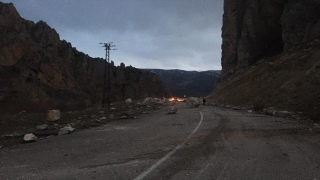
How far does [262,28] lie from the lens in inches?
2231

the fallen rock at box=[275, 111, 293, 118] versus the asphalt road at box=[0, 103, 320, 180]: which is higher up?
the fallen rock at box=[275, 111, 293, 118]

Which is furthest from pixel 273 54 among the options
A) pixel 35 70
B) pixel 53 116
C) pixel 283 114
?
pixel 35 70

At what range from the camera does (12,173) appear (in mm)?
5453

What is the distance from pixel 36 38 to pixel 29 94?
27.6 meters

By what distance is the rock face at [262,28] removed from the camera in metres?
42.2

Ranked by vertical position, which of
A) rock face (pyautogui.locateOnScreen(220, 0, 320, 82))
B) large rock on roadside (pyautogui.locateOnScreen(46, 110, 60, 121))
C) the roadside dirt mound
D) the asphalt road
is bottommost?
large rock on roadside (pyautogui.locateOnScreen(46, 110, 60, 121))

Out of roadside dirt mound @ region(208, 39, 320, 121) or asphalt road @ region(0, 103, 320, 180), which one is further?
roadside dirt mound @ region(208, 39, 320, 121)

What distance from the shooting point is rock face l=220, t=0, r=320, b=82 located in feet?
139

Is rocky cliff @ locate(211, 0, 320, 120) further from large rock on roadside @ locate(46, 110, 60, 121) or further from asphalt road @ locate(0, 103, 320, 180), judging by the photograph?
large rock on roadside @ locate(46, 110, 60, 121)

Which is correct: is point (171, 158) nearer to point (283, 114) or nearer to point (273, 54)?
point (283, 114)

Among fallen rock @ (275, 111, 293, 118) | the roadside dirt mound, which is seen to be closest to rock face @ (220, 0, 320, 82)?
the roadside dirt mound

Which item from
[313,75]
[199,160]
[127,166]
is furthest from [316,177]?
[313,75]

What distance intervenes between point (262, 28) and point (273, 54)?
7.70 meters

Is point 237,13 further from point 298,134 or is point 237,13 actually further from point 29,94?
point 298,134
